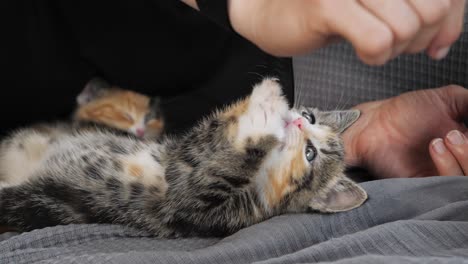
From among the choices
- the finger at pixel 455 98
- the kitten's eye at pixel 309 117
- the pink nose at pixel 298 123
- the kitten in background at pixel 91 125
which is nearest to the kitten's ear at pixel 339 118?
the kitten's eye at pixel 309 117

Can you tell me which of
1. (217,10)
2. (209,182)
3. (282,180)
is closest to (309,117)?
(282,180)

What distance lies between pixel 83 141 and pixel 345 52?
2.75 ft

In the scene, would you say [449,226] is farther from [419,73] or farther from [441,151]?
[419,73]

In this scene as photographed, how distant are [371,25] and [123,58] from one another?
791mm

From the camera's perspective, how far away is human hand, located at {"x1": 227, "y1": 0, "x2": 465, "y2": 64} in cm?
54

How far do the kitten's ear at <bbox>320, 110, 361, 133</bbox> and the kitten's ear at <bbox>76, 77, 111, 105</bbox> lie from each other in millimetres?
646

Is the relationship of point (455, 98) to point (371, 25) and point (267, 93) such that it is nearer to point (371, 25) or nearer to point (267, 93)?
point (267, 93)

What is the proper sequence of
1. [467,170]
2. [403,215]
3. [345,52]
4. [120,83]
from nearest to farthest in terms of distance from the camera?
[403,215], [467,170], [120,83], [345,52]

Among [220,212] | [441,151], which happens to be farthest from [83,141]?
[441,151]

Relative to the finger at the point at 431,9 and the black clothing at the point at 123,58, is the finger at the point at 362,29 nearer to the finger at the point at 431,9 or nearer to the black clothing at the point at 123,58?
the finger at the point at 431,9

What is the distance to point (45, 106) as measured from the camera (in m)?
1.23

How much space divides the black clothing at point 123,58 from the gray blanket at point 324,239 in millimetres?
396

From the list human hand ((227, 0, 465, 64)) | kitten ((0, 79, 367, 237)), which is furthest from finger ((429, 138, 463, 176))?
human hand ((227, 0, 465, 64))

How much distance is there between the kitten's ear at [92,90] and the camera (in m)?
1.36
